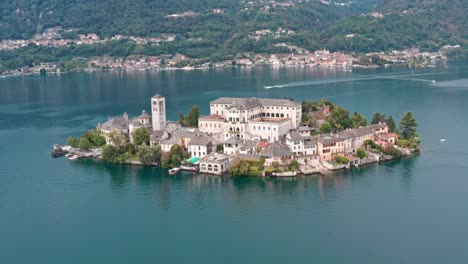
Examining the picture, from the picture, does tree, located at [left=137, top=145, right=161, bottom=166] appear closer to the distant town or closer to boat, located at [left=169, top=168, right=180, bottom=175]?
boat, located at [left=169, top=168, right=180, bottom=175]

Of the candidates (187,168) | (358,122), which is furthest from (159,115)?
(358,122)

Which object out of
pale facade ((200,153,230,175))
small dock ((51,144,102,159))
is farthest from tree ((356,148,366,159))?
small dock ((51,144,102,159))

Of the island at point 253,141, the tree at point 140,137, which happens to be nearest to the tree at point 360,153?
the island at point 253,141

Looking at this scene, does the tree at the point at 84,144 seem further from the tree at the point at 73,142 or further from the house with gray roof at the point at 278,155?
the house with gray roof at the point at 278,155

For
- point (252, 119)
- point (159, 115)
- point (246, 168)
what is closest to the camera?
point (246, 168)

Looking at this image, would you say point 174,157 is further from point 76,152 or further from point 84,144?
point 76,152

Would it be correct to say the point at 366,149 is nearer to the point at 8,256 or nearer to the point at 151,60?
the point at 8,256
